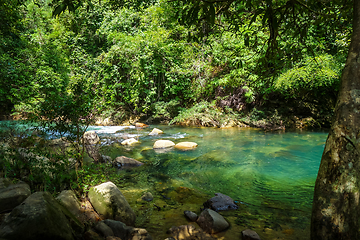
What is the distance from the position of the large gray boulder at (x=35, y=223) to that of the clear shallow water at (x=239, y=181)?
1.39 m

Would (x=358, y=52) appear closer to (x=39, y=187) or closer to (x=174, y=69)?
(x=39, y=187)

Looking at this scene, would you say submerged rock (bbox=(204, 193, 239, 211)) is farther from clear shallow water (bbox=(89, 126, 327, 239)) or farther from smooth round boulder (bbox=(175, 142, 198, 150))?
smooth round boulder (bbox=(175, 142, 198, 150))

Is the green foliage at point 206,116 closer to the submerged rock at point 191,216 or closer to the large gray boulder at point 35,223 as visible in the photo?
the submerged rock at point 191,216

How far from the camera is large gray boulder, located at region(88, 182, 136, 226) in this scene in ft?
9.77

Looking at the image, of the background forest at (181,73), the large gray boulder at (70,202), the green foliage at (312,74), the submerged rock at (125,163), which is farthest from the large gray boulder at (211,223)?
the background forest at (181,73)

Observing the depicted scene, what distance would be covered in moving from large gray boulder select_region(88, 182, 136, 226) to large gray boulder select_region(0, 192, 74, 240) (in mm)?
1221

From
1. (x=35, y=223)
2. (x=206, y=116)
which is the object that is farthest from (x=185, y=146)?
(x=35, y=223)

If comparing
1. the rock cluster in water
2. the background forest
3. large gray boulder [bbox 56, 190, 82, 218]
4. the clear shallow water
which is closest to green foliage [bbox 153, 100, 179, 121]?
the background forest

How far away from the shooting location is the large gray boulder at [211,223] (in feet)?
9.40

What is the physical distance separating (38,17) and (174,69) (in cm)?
1240

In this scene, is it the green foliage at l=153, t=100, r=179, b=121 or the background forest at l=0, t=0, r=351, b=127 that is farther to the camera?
the green foliage at l=153, t=100, r=179, b=121

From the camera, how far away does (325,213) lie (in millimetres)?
1840

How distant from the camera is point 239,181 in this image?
16.4 ft

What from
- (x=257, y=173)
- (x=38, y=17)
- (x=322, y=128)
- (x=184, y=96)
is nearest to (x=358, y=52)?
(x=257, y=173)
